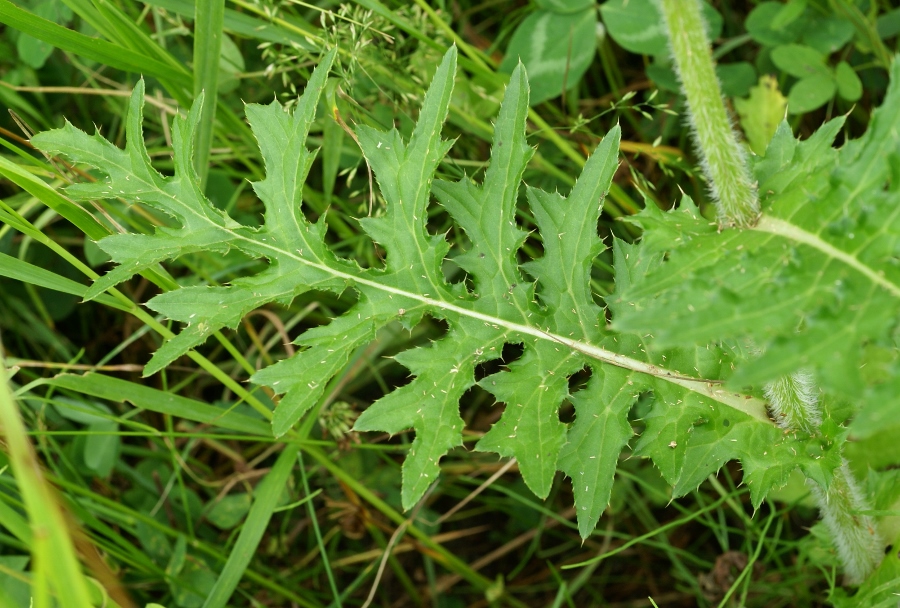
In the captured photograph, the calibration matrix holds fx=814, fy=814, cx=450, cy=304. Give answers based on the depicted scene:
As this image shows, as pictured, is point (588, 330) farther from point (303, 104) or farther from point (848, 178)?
point (303, 104)

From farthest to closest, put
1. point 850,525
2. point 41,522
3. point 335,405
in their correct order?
point 335,405
point 850,525
point 41,522

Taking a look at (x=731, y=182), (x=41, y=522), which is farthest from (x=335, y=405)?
(x=41, y=522)

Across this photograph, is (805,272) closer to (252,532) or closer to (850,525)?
(850,525)

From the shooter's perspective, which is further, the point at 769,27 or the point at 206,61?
the point at 769,27

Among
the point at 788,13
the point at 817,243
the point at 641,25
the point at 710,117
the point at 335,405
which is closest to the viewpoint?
the point at 817,243

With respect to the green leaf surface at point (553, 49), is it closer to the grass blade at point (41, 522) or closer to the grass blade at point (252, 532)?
the grass blade at point (252, 532)

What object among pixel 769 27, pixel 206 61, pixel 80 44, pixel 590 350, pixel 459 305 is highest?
pixel 80 44

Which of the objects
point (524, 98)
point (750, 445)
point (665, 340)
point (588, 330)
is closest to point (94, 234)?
point (524, 98)
